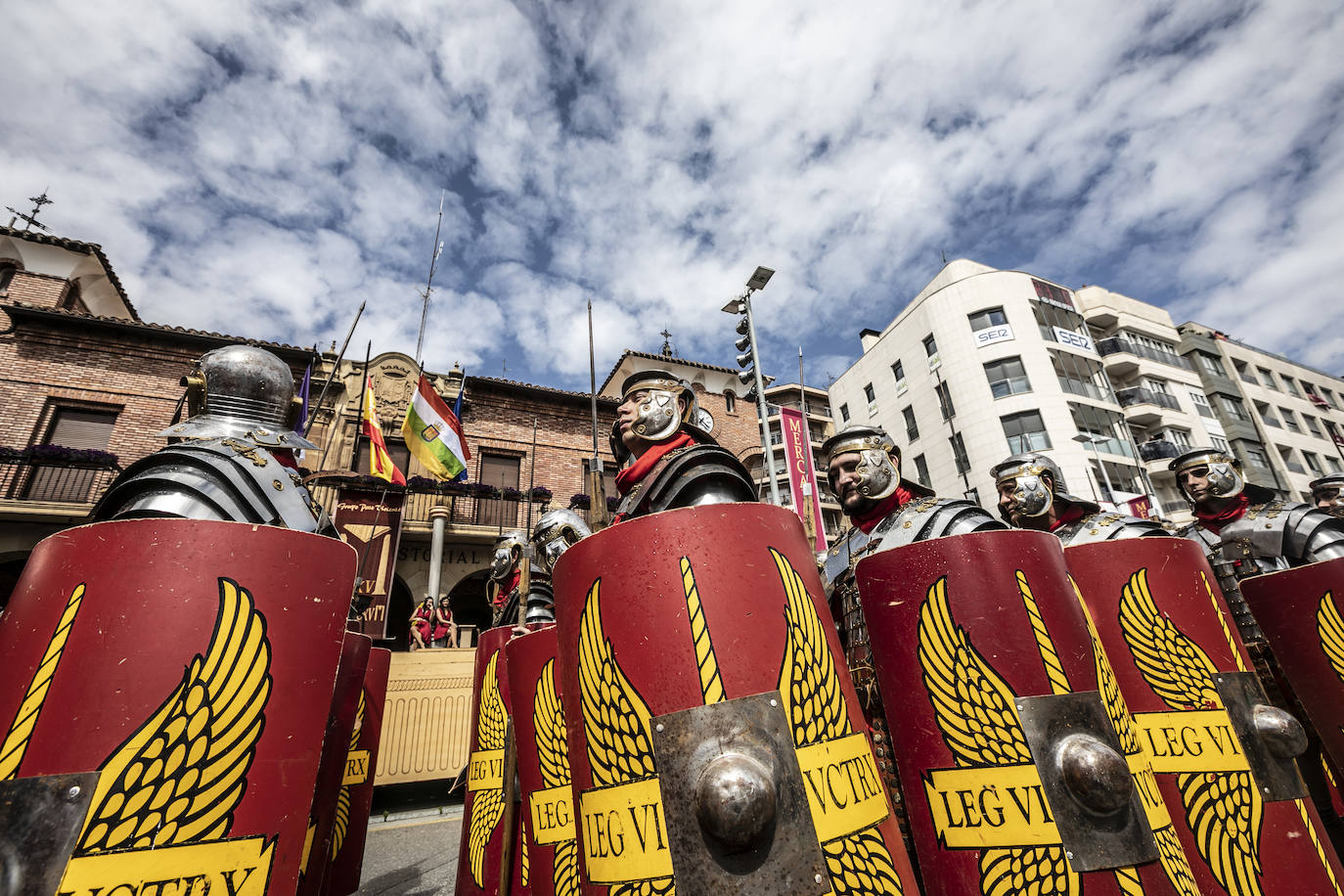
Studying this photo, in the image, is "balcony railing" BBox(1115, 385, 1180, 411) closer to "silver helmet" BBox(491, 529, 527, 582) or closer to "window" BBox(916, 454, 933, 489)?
"window" BBox(916, 454, 933, 489)

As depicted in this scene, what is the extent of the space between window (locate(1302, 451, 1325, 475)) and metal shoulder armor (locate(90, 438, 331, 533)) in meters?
42.2

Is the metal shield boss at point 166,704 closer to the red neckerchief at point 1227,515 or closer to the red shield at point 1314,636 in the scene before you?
the red shield at point 1314,636

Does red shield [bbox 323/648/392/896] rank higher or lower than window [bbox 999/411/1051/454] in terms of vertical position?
lower

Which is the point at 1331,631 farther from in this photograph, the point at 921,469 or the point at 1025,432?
the point at 921,469

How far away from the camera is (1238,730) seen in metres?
2.00

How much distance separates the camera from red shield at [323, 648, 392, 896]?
9.41ft

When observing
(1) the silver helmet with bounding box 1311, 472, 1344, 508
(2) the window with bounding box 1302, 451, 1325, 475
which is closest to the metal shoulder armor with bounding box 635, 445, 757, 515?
(1) the silver helmet with bounding box 1311, 472, 1344, 508

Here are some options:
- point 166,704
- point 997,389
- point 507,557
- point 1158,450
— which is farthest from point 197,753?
point 1158,450

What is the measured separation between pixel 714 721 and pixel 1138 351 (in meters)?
33.7

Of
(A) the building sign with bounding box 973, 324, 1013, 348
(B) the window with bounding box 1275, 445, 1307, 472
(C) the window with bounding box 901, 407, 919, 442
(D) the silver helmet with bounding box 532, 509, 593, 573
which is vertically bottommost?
(D) the silver helmet with bounding box 532, 509, 593, 573

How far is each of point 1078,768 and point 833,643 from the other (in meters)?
0.65

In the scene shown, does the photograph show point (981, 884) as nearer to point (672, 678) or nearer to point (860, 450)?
point (672, 678)

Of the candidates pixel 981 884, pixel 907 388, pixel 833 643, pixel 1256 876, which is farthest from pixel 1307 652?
pixel 907 388

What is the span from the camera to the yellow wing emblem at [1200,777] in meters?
1.81
